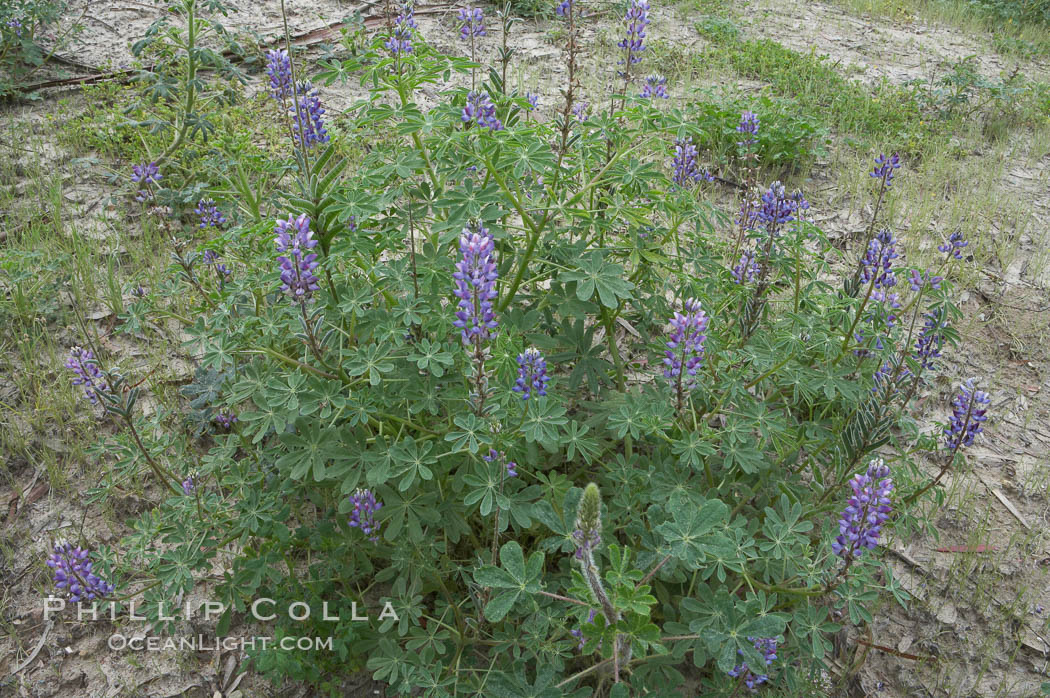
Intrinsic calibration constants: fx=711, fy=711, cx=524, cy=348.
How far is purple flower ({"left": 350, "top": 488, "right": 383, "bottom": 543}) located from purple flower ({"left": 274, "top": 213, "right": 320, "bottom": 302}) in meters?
0.66

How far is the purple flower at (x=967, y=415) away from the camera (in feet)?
7.80

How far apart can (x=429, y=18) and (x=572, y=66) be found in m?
4.58

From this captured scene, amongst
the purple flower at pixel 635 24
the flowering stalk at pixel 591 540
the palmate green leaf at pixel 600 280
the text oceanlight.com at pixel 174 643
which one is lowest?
Result: the text oceanlight.com at pixel 174 643

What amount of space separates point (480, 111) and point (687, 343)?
109 centimetres

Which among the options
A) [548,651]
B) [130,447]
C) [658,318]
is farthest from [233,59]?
[548,651]

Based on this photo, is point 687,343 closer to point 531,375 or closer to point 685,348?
point 685,348

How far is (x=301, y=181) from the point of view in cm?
213

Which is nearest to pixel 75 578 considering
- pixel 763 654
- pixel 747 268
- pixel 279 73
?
pixel 279 73

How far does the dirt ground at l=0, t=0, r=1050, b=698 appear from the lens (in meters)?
2.55

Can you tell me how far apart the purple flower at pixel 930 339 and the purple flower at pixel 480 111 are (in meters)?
1.72

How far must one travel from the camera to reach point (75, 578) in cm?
234

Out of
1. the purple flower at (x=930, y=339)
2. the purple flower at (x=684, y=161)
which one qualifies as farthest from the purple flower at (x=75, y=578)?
the purple flower at (x=930, y=339)

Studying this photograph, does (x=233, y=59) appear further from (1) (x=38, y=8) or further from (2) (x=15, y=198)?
(2) (x=15, y=198)

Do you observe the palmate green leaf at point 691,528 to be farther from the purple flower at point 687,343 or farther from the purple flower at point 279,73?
the purple flower at point 279,73
